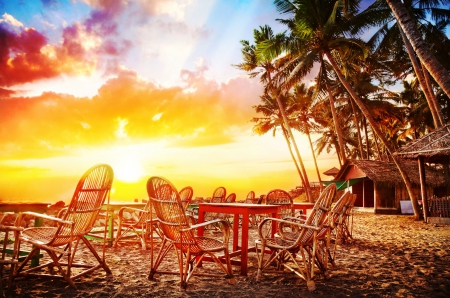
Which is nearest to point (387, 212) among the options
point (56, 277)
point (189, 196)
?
point (189, 196)

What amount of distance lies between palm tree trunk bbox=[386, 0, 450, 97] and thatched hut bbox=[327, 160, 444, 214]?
1354 cm

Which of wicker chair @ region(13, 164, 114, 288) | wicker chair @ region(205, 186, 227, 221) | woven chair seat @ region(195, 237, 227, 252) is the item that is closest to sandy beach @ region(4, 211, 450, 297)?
wicker chair @ region(13, 164, 114, 288)

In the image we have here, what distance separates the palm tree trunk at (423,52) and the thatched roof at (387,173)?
13.7m

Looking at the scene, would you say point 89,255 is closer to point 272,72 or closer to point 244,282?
point 244,282

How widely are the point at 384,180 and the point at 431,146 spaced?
7.09 m

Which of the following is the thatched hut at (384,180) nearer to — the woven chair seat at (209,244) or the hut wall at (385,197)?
the hut wall at (385,197)

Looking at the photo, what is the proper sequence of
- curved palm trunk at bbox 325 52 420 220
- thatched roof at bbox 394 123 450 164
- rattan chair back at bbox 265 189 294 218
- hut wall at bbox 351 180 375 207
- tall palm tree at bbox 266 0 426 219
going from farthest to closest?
hut wall at bbox 351 180 375 207 < tall palm tree at bbox 266 0 426 219 < curved palm trunk at bbox 325 52 420 220 < thatched roof at bbox 394 123 450 164 < rattan chair back at bbox 265 189 294 218

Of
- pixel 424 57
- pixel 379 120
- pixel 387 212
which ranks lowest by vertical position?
pixel 387 212

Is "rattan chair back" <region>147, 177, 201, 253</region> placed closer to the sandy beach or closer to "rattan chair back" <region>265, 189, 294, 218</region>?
the sandy beach

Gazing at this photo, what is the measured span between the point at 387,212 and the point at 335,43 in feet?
38.3

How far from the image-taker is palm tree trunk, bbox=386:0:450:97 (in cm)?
512

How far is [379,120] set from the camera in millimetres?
25391

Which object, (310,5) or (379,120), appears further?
(379,120)

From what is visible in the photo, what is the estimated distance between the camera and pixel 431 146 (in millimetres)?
11594
